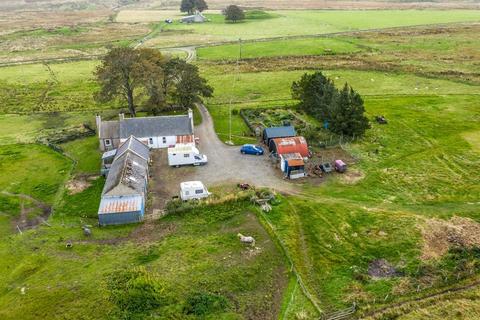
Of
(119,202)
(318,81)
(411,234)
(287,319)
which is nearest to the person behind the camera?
(287,319)

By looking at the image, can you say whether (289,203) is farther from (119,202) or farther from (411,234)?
(119,202)

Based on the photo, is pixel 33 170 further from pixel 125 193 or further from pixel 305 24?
pixel 305 24

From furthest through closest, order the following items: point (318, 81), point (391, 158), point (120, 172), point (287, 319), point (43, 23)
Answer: point (43, 23) → point (318, 81) → point (391, 158) → point (120, 172) → point (287, 319)

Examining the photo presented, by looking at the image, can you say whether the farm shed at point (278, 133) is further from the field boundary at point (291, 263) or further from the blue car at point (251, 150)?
the field boundary at point (291, 263)

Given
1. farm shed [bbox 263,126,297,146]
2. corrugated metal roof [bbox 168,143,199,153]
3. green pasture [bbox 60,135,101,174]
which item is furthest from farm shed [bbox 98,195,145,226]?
farm shed [bbox 263,126,297,146]

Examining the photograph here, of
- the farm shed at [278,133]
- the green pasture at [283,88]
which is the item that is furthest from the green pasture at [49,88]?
the farm shed at [278,133]

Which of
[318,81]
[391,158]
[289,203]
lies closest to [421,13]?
[318,81]
